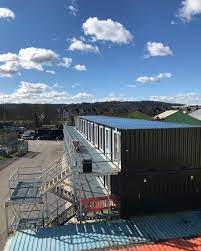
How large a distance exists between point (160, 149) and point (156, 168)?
3.16 ft

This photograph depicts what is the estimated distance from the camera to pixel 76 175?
15.0 meters

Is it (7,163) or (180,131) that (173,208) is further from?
(7,163)

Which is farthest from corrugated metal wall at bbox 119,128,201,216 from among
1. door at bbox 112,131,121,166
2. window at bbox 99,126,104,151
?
window at bbox 99,126,104,151

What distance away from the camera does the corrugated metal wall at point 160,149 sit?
50.9 feet

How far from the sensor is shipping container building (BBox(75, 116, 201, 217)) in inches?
613

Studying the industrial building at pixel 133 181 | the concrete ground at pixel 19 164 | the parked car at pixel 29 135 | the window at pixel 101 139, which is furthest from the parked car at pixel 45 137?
the industrial building at pixel 133 181

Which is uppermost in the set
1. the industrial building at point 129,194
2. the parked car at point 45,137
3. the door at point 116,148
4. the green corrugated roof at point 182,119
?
the green corrugated roof at point 182,119

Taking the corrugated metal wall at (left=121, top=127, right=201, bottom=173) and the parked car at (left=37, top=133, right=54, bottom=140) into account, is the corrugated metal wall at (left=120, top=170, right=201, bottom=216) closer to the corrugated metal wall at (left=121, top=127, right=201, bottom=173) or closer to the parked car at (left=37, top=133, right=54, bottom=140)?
the corrugated metal wall at (left=121, top=127, right=201, bottom=173)

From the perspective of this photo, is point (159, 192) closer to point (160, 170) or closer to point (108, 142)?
point (160, 170)

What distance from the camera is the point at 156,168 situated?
16.0m

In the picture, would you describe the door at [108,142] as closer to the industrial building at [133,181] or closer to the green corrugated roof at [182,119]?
the industrial building at [133,181]

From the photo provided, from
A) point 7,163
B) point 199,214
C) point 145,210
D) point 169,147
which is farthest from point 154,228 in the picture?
point 7,163

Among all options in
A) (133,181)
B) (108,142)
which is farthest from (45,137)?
(133,181)

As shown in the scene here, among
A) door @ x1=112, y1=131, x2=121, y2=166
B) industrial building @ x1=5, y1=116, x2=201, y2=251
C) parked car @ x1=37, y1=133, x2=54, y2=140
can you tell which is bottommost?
parked car @ x1=37, y1=133, x2=54, y2=140
